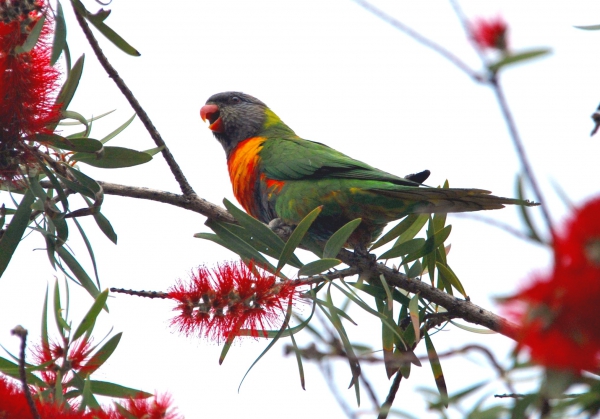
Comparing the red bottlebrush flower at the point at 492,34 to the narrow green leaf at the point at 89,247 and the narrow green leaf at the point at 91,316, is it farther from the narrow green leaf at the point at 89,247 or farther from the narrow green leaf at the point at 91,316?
the narrow green leaf at the point at 89,247

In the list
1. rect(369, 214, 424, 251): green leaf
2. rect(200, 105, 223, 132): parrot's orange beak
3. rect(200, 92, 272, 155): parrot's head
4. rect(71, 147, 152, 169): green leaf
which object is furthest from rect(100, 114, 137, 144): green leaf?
rect(200, 105, 223, 132): parrot's orange beak

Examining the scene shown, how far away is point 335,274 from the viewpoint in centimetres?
220

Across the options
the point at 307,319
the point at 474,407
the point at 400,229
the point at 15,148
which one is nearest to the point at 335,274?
the point at 307,319

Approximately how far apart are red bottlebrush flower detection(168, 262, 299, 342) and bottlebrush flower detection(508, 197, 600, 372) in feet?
3.88

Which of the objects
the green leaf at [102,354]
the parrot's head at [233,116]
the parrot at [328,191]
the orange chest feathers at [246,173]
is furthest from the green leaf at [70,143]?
the parrot's head at [233,116]

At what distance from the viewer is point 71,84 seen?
207cm

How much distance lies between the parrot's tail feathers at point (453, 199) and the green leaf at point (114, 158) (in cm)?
118

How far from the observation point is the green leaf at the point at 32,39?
1713mm

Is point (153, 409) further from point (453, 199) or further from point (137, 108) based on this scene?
point (453, 199)

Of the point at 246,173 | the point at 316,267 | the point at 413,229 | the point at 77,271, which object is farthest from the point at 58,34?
the point at 246,173

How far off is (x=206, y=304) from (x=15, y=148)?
28.5 inches

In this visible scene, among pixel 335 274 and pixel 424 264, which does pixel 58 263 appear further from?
pixel 424 264

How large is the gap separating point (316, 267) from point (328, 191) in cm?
114

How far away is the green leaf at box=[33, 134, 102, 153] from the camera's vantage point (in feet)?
6.28
